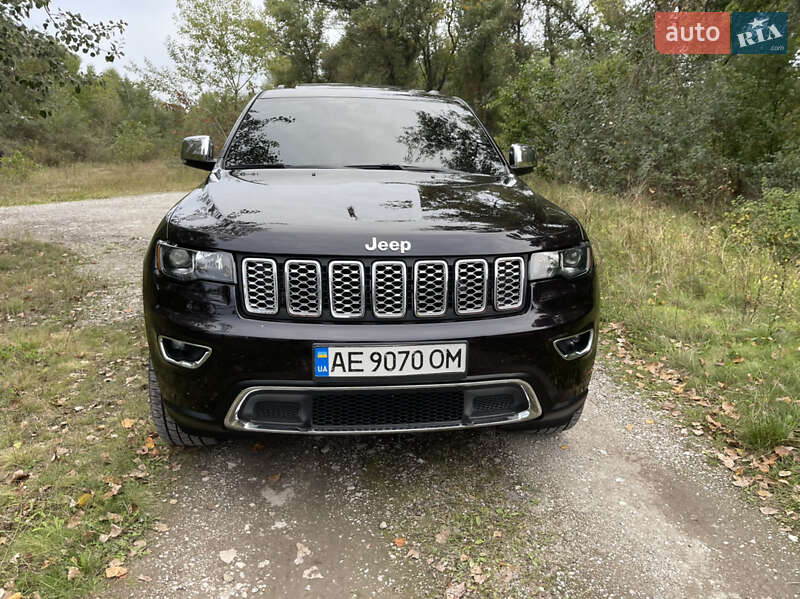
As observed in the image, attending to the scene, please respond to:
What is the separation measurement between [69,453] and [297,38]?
29.8 meters

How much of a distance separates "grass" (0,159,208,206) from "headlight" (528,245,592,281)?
41.5 ft

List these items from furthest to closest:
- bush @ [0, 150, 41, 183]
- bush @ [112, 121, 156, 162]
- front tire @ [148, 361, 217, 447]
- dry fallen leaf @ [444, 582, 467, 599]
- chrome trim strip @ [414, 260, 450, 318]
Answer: bush @ [112, 121, 156, 162], bush @ [0, 150, 41, 183], front tire @ [148, 361, 217, 447], chrome trim strip @ [414, 260, 450, 318], dry fallen leaf @ [444, 582, 467, 599]

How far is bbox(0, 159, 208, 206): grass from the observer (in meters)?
15.0

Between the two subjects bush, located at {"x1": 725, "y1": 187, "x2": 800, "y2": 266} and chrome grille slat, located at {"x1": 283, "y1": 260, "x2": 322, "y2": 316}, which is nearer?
chrome grille slat, located at {"x1": 283, "y1": 260, "x2": 322, "y2": 316}

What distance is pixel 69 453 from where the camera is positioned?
263 cm

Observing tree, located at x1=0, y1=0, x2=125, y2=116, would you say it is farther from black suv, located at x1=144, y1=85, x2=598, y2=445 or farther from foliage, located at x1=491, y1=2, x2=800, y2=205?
foliage, located at x1=491, y1=2, x2=800, y2=205

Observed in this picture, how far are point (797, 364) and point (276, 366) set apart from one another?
3460mm

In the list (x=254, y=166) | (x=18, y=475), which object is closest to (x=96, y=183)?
(x=254, y=166)

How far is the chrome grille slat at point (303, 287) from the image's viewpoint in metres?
1.93

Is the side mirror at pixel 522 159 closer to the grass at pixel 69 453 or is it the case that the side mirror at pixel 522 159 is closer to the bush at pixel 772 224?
the grass at pixel 69 453

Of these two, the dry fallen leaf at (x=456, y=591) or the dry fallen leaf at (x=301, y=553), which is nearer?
the dry fallen leaf at (x=456, y=591)

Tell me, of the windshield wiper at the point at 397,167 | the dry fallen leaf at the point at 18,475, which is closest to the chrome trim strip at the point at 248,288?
the windshield wiper at the point at 397,167

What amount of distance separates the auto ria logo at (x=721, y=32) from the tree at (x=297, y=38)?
2029cm

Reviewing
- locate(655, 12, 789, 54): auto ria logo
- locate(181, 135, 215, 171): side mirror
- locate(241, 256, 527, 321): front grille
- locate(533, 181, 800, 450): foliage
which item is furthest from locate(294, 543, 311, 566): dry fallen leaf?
locate(655, 12, 789, 54): auto ria logo
